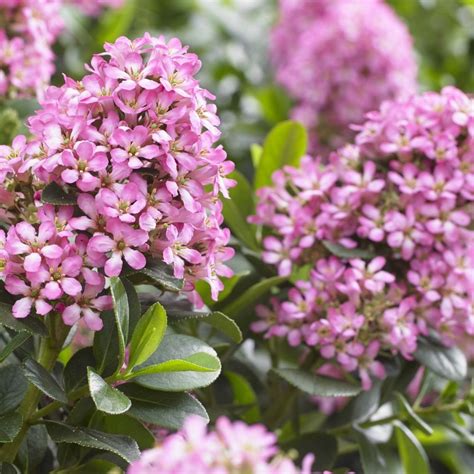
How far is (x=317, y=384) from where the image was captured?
1.12 m

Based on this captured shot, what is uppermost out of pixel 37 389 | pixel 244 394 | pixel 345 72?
pixel 345 72

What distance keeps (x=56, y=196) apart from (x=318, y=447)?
0.52m

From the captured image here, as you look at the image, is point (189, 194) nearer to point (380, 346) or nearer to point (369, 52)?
point (380, 346)

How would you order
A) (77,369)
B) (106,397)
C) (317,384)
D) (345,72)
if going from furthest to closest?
(345,72) → (317,384) → (77,369) → (106,397)

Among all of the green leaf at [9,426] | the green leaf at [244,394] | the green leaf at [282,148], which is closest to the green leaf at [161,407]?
the green leaf at [9,426]

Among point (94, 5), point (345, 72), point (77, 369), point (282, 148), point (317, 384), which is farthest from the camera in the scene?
point (94, 5)

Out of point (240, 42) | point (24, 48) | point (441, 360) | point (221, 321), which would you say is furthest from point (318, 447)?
point (240, 42)

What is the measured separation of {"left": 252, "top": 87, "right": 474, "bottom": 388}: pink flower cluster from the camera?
43.9 inches

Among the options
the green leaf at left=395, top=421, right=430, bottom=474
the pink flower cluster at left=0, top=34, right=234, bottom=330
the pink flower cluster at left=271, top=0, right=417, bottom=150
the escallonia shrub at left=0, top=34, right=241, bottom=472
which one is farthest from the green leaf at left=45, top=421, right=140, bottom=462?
the pink flower cluster at left=271, top=0, right=417, bottom=150

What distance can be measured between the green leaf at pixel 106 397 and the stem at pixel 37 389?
9 cm

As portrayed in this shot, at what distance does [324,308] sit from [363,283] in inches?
2.4

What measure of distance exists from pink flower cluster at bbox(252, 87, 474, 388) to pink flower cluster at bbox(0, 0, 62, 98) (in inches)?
18.4

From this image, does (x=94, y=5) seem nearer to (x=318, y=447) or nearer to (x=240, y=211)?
(x=240, y=211)

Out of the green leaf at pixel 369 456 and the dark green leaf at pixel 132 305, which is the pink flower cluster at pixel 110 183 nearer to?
the dark green leaf at pixel 132 305
